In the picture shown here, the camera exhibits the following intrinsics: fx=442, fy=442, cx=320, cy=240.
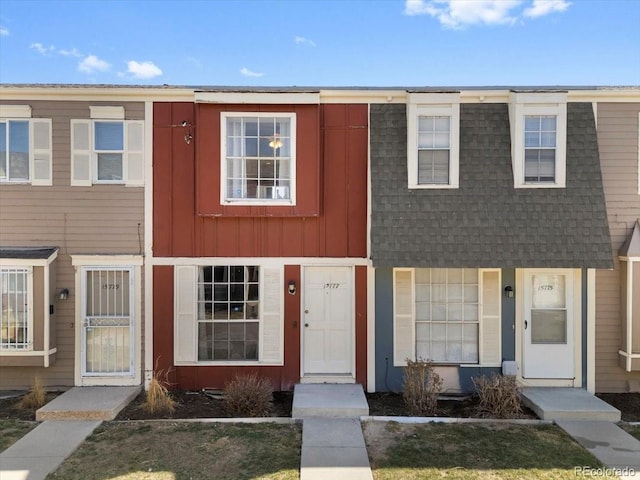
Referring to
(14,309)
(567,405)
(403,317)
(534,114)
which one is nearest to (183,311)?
(14,309)

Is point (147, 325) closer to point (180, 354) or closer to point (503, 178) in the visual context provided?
point (180, 354)

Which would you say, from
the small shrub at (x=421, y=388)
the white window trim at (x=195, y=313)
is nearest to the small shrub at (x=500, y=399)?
the small shrub at (x=421, y=388)

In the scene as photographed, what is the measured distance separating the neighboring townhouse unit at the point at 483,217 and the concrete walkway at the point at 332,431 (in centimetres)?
110

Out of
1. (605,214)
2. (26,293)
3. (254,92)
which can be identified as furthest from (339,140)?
(26,293)

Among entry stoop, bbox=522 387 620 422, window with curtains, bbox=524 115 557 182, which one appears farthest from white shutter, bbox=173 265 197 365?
window with curtains, bbox=524 115 557 182

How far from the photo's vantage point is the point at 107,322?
25.5 ft

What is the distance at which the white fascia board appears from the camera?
7.58 m

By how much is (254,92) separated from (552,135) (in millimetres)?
5219

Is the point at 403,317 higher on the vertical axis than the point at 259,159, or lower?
lower

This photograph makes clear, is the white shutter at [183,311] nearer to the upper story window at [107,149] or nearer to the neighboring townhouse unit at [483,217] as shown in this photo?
the upper story window at [107,149]

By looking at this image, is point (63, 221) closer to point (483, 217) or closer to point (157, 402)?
point (157, 402)

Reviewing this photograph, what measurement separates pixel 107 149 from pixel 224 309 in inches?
138

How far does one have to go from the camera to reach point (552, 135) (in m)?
7.68

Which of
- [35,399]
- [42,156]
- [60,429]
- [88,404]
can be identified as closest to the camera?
[60,429]
